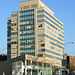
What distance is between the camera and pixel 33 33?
13150 centimetres

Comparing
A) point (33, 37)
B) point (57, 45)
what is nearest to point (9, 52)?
point (33, 37)

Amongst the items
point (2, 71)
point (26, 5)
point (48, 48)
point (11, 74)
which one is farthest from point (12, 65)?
point (26, 5)

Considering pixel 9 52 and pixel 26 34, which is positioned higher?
pixel 26 34

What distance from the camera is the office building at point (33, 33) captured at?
128750 mm

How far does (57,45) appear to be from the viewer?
14575cm

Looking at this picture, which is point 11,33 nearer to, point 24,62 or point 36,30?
point 36,30

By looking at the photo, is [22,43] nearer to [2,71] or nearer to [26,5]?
[26,5]

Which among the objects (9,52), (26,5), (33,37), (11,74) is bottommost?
(11,74)

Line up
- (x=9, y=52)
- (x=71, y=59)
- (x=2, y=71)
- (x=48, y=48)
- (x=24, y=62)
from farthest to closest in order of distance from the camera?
(x=71, y=59)
(x=9, y=52)
(x=48, y=48)
(x=2, y=71)
(x=24, y=62)

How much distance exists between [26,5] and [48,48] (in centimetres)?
3426

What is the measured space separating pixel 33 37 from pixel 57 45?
74.4 ft

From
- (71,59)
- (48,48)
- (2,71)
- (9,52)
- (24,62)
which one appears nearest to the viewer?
(24,62)

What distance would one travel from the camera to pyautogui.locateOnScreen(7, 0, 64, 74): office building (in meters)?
129

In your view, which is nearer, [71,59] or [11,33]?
[11,33]
